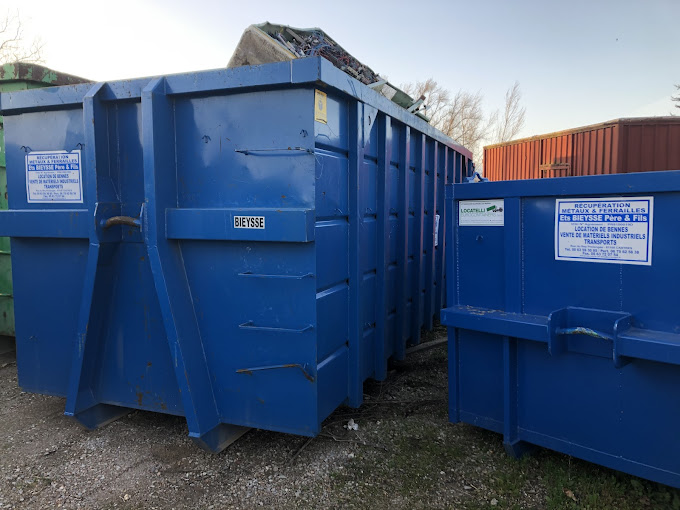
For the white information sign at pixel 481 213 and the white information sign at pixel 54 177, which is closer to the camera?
the white information sign at pixel 481 213

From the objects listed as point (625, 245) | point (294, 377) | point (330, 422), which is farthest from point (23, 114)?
point (625, 245)

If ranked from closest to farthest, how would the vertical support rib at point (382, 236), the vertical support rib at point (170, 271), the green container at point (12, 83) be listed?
the vertical support rib at point (170, 271) → the vertical support rib at point (382, 236) → the green container at point (12, 83)

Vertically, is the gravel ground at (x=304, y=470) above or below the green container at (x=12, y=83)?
below

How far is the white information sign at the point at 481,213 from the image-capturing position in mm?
2926

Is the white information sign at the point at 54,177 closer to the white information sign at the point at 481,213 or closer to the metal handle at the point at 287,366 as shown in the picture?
the metal handle at the point at 287,366

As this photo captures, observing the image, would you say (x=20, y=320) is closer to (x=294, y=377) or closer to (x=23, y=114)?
(x=23, y=114)

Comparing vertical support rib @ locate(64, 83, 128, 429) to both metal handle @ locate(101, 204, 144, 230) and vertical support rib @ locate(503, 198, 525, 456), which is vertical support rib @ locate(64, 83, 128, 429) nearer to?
metal handle @ locate(101, 204, 144, 230)

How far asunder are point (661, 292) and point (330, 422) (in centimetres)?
231

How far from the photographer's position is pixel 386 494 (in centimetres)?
273

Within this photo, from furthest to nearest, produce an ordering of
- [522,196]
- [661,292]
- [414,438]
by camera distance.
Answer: [414,438] < [522,196] < [661,292]

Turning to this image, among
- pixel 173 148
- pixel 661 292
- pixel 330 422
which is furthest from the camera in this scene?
pixel 330 422

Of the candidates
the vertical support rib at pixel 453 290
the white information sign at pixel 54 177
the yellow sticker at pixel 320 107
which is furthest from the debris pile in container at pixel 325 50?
the white information sign at pixel 54 177

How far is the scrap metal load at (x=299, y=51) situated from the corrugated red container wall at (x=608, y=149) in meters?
8.26

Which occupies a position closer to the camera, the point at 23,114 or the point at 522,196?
the point at 522,196
